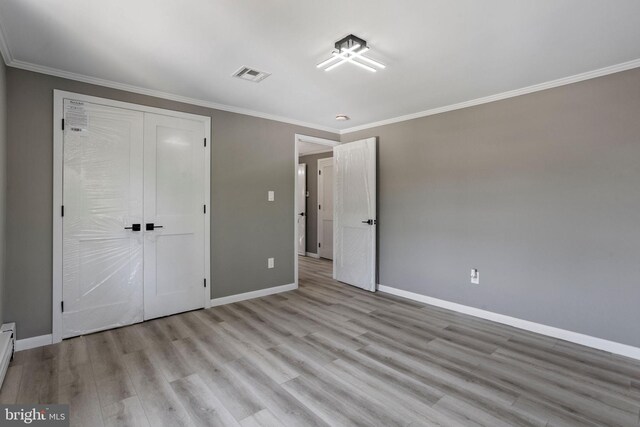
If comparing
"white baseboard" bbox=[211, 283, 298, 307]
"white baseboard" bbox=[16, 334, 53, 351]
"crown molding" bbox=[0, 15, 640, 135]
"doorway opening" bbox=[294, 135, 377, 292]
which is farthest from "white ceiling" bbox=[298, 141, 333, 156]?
"white baseboard" bbox=[16, 334, 53, 351]

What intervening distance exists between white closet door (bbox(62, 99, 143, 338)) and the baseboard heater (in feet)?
1.14

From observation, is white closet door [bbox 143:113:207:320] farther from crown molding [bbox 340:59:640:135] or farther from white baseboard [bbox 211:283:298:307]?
crown molding [bbox 340:59:640:135]

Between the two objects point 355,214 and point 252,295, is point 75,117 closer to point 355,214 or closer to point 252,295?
point 252,295

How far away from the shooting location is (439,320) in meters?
3.37

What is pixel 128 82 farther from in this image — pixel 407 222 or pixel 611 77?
pixel 611 77

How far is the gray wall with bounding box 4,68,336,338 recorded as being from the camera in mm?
2598

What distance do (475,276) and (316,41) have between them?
290cm

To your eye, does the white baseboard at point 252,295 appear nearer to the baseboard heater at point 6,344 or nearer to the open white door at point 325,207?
the baseboard heater at point 6,344

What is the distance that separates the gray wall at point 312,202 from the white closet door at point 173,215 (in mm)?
3704

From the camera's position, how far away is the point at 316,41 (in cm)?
224

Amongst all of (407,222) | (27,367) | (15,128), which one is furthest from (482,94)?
(27,367)

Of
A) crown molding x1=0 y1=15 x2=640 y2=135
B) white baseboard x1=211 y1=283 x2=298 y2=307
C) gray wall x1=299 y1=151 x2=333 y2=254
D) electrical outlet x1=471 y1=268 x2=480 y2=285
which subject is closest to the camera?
crown molding x1=0 y1=15 x2=640 y2=135

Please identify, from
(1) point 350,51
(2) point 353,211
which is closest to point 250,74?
(1) point 350,51

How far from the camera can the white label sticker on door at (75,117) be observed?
2.79m
